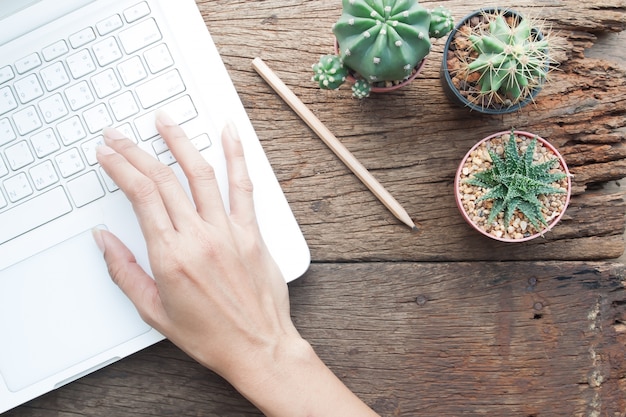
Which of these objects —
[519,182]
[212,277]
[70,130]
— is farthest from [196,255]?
[519,182]

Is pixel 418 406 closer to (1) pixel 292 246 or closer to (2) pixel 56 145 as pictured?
(1) pixel 292 246

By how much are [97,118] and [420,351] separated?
23.5 inches

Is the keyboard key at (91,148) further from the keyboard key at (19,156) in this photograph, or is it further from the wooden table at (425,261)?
the wooden table at (425,261)

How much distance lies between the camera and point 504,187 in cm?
81

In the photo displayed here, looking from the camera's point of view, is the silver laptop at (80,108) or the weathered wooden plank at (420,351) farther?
the weathered wooden plank at (420,351)

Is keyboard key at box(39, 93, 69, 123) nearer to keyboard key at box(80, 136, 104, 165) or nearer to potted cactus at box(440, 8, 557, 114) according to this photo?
keyboard key at box(80, 136, 104, 165)

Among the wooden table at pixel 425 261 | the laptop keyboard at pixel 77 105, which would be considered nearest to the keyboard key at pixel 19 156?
the laptop keyboard at pixel 77 105

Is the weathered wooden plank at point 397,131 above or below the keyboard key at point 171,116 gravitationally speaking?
below

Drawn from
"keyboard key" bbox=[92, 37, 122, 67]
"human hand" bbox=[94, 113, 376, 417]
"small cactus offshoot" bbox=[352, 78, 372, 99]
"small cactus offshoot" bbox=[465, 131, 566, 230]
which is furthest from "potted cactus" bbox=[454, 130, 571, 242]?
"keyboard key" bbox=[92, 37, 122, 67]

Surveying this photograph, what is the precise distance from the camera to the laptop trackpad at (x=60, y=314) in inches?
31.5

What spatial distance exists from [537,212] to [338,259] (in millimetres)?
304

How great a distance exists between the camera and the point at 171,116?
77 cm

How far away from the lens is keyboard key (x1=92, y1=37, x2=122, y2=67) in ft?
2.54

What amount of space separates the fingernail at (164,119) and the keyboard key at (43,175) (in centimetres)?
16
